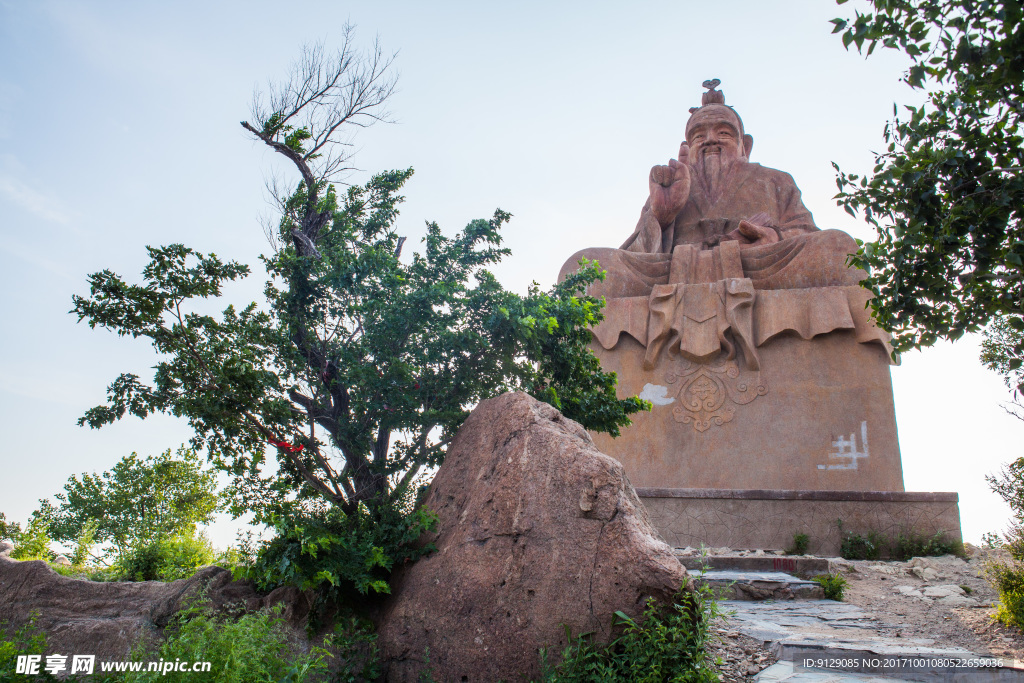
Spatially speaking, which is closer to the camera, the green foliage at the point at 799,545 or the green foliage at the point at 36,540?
the green foliage at the point at 36,540

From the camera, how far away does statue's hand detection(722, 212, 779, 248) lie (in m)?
8.43

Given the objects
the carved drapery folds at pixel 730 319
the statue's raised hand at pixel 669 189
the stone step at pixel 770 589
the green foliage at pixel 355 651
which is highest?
the statue's raised hand at pixel 669 189

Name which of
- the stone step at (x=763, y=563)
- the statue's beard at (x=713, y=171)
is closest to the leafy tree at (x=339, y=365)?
the stone step at (x=763, y=563)

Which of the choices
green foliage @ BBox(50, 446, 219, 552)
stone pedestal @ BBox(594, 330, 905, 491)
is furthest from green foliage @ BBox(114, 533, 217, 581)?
stone pedestal @ BBox(594, 330, 905, 491)

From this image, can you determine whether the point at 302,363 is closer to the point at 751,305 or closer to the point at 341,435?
the point at 341,435

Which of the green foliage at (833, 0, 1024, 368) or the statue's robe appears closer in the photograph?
the green foliage at (833, 0, 1024, 368)

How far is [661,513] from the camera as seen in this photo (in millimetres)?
6691

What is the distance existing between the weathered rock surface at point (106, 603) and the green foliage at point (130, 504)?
2.17 metres

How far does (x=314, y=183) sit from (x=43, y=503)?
405 cm

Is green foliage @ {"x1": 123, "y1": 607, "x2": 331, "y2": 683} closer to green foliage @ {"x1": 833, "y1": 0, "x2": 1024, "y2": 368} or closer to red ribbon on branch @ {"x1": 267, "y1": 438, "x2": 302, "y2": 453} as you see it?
red ribbon on branch @ {"x1": 267, "y1": 438, "x2": 302, "y2": 453}

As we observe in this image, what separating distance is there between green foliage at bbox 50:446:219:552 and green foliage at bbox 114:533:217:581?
0.64 metres

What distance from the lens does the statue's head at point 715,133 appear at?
9672mm

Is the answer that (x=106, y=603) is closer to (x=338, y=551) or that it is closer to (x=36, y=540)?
(x=338, y=551)

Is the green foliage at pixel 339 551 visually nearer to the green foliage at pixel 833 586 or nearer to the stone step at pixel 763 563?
the stone step at pixel 763 563
